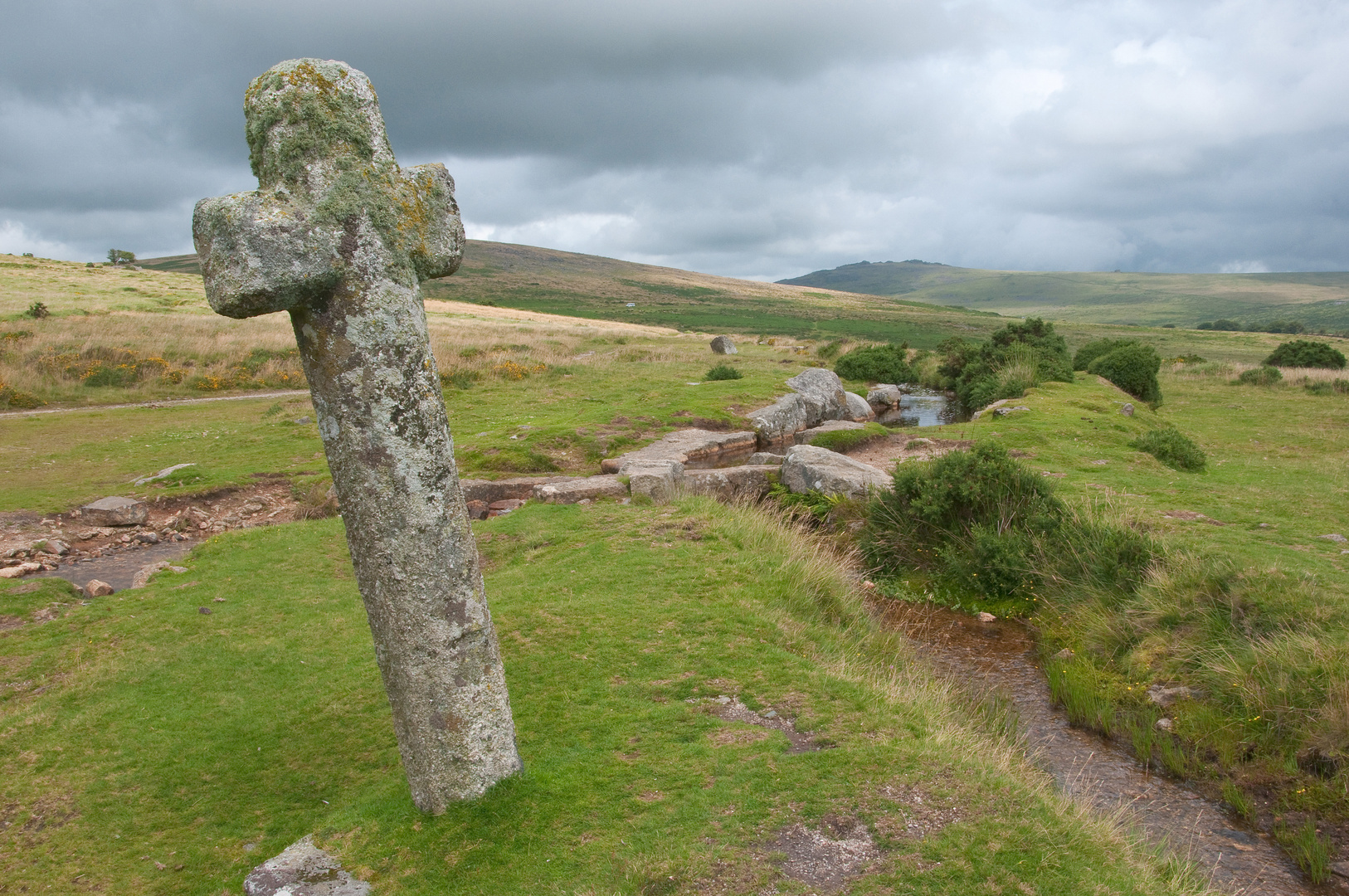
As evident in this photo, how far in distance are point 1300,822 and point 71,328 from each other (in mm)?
41076

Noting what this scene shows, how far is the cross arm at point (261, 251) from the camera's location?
3719mm

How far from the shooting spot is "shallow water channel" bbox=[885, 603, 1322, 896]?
5555mm

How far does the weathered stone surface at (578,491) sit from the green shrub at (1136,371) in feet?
72.2

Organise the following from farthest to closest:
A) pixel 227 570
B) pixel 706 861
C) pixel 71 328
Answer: pixel 71 328, pixel 227 570, pixel 706 861

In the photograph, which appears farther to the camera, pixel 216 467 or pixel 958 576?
pixel 216 467

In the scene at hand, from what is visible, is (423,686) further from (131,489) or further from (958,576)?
(131,489)

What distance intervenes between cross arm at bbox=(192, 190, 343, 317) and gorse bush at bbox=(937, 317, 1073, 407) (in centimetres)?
2477

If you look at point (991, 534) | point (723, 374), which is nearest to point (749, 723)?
point (991, 534)

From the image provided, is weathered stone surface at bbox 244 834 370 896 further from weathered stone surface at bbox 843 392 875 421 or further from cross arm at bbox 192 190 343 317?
weathered stone surface at bbox 843 392 875 421

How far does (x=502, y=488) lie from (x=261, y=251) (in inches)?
406

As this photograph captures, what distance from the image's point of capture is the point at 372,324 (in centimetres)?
395

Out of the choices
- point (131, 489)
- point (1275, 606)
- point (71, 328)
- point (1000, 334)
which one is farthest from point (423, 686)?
point (71, 328)

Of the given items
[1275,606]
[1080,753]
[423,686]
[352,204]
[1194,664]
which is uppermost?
[352,204]

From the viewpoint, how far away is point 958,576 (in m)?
10.7
